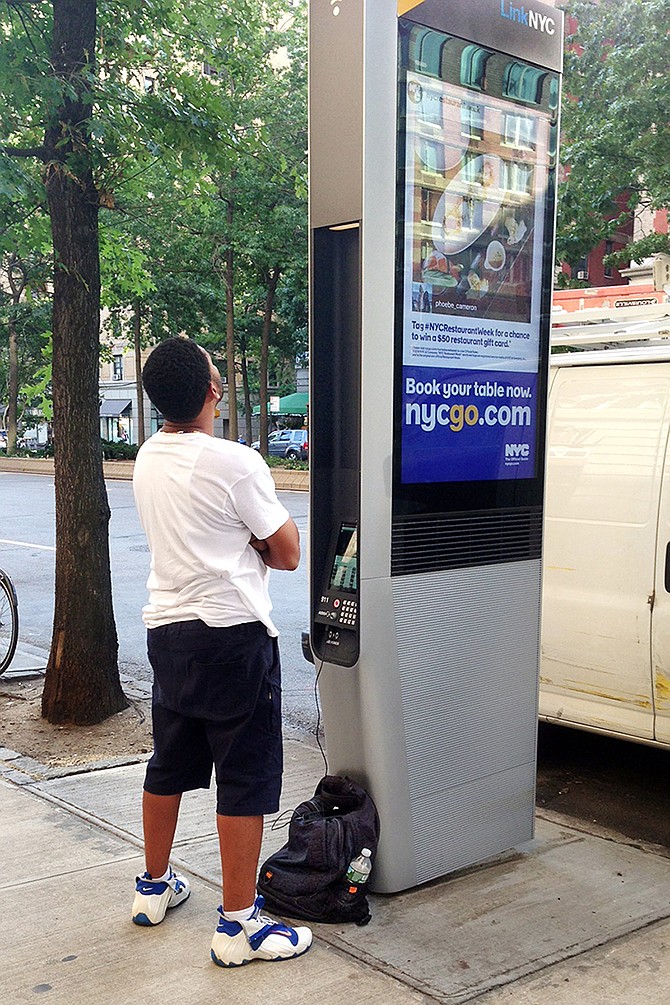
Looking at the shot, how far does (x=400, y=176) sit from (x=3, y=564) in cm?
1160

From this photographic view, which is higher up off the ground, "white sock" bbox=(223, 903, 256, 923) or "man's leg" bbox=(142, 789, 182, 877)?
"man's leg" bbox=(142, 789, 182, 877)

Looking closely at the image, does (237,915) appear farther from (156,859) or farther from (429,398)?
(429,398)

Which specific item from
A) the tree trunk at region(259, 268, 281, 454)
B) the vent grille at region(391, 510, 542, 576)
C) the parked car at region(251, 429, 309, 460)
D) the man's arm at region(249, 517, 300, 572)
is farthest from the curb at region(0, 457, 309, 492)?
the man's arm at region(249, 517, 300, 572)

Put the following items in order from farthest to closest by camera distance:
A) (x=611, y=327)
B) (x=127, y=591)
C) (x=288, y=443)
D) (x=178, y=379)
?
1. (x=288, y=443)
2. (x=127, y=591)
3. (x=611, y=327)
4. (x=178, y=379)

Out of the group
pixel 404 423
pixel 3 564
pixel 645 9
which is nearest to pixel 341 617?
pixel 404 423

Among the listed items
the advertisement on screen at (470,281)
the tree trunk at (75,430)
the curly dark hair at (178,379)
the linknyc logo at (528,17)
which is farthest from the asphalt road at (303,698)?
the linknyc logo at (528,17)

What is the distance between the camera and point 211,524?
3533 millimetres

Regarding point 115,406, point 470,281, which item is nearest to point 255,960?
point 470,281

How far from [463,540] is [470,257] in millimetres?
1047

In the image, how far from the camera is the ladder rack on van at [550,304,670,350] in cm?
543

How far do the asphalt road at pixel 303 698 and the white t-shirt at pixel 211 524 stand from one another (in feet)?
7.85

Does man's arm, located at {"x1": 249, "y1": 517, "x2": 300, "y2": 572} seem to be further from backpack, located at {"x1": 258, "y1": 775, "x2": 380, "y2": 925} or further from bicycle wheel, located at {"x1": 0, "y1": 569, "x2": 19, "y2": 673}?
bicycle wheel, located at {"x1": 0, "y1": 569, "x2": 19, "y2": 673}

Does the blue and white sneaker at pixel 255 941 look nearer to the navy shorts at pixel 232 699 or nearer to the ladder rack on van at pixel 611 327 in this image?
the navy shorts at pixel 232 699

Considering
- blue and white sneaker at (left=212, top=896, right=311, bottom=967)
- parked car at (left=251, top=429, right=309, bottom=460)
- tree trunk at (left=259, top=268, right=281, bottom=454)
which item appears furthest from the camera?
parked car at (left=251, top=429, right=309, bottom=460)
